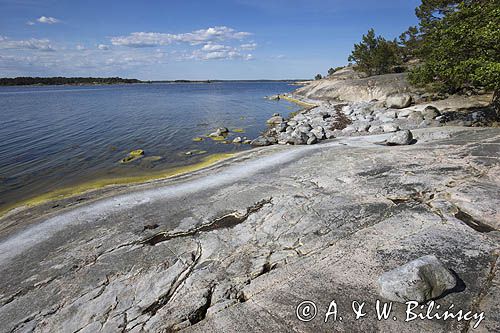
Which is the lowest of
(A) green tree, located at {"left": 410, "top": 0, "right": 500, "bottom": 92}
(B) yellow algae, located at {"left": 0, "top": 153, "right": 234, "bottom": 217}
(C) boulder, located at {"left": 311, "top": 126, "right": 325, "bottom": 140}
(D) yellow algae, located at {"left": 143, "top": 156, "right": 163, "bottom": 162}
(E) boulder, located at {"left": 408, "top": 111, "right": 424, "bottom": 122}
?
(B) yellow algae, located at {"left": 0, "top": 153, "right": 234, "bottom": 217}

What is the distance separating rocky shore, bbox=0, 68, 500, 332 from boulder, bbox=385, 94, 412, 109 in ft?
58.3

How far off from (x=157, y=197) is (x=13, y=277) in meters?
4.58

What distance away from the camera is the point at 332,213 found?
25.0 ft

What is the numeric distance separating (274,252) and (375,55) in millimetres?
50203

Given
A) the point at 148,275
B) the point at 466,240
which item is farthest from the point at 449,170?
the point at 148,275

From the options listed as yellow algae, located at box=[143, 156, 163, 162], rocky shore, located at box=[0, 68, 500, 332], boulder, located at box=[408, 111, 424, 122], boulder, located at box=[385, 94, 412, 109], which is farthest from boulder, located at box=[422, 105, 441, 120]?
yellow algae, located at box=[143, 156, 163, 162]

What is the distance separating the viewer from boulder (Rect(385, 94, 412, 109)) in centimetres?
2713

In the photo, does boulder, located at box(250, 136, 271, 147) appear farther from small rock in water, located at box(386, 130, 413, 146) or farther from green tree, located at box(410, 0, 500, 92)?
green tree, located at box(410, 0, 500, 92)

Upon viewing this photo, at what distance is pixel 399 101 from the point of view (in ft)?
90.3

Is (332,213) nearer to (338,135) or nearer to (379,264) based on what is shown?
(379,264)

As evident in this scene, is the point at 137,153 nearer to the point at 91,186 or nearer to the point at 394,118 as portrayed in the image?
the point at 91,186

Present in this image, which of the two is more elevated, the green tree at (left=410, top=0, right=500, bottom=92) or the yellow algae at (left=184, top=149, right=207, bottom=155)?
the green tree at (left=410, top=0, right=500, bottom=92)

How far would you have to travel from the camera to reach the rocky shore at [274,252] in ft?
14.7

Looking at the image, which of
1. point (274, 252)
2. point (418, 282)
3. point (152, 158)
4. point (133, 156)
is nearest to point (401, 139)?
point (274, 252)
